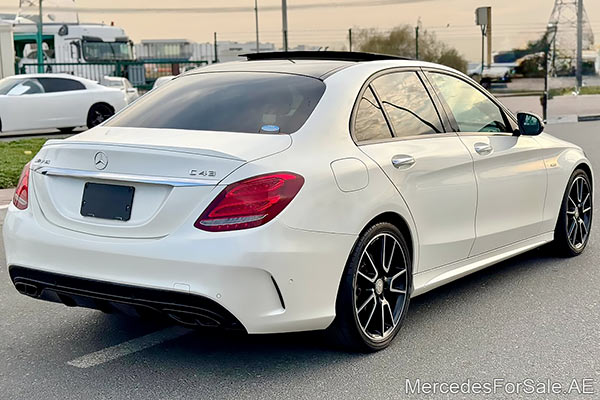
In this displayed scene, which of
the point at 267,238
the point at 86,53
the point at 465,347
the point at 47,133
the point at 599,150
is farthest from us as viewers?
the point at 86,53

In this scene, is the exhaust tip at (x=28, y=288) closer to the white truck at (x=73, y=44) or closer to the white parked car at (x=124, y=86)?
the white parked car at (x=124, y=86)

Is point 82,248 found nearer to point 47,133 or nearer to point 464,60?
point 47,133

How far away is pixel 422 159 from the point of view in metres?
4.74

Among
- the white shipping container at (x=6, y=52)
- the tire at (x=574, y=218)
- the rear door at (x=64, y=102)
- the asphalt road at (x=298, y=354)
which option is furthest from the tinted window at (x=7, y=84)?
the tire at (x=574, y=218)

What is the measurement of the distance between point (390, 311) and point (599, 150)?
36.3 feet

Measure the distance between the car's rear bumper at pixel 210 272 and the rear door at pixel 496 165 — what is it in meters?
1.52

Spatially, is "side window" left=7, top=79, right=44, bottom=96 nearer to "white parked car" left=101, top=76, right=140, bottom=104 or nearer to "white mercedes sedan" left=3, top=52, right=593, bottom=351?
"white parked car" left=101, top=76, right=140, bottom=104

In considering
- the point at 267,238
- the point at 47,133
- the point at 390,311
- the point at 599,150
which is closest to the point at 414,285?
the point at 390,311

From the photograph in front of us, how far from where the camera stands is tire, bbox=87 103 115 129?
19395mm

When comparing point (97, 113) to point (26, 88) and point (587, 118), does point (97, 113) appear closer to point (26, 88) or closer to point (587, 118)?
point (26, 88)

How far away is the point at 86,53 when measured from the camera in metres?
34.5

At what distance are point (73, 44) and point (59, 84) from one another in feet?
55.7

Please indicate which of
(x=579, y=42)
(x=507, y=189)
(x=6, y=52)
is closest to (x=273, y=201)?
(x=507, y=189)

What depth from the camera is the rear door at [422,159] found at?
455 centimetres
